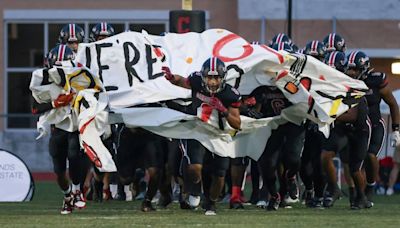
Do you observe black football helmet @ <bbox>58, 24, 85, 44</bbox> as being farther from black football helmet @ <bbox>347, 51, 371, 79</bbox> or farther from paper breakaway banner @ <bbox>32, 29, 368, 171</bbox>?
black football helmet @ <bbox>347, 51, 371, 79</bbox>

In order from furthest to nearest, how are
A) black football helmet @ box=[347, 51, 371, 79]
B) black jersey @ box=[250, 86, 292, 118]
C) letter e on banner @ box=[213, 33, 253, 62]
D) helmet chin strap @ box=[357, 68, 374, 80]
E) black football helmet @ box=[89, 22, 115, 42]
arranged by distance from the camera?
black football helmet @ box=[89, 22, 115, 42] → helmet chin strap @ box=[357, 68, 374, 80] → black football helmet @ box=[347, 51, 371, 79] → letter e on banner @ box=[213, 33, 253, 62] → black jersey @ box=[250, 86, 292, 118]

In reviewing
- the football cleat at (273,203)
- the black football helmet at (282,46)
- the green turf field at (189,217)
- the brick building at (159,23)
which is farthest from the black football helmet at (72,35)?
the brick building at (159,23)

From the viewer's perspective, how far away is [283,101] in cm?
1360

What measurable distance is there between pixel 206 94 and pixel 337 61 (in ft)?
7.45

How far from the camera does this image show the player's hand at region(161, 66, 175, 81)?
43.5ft

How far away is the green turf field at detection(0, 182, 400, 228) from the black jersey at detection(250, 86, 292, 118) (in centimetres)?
103

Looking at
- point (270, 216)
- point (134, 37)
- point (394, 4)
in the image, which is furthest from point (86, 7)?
point (270, 216)

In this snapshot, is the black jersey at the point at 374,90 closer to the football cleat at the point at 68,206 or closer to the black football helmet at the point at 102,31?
the black football helmet at the point at 102,31

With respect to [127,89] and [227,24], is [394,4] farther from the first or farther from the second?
[127,89]

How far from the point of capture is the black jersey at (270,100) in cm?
1360

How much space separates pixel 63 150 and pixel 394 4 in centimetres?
1249

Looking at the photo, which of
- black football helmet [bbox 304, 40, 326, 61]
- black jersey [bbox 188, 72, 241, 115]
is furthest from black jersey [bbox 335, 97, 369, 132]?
black jersey [bbox 188, 72, 241, 115]

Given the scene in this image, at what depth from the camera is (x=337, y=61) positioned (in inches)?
562

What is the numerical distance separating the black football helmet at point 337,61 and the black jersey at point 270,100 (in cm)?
93
